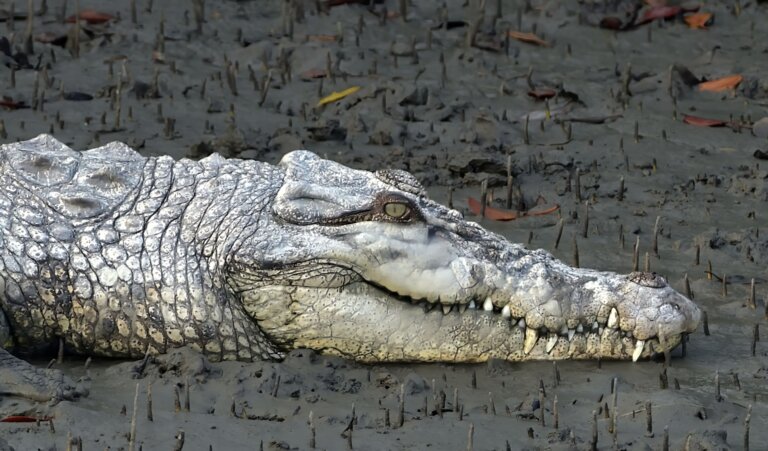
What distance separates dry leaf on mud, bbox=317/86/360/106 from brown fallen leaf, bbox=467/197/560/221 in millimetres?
1754

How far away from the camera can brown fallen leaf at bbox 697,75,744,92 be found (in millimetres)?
9422

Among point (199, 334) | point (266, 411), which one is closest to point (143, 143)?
point (199, 334)

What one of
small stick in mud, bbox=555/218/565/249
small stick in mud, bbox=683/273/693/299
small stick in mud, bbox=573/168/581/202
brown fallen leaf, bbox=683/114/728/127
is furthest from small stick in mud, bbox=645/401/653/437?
brown fallen leaf, bbox=683/114/728/127

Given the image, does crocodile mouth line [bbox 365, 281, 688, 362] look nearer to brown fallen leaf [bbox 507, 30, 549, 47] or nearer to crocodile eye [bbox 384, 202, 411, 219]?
crocodile eye [bbox 384, 202, 411, 219]

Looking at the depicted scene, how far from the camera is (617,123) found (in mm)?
8898

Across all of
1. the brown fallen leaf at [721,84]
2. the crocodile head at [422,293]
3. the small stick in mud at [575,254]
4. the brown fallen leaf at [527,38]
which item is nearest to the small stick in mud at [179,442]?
the crocodile head at [422,293]

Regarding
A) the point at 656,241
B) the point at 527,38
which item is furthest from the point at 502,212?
the point at 527,38

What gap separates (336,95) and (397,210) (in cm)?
364

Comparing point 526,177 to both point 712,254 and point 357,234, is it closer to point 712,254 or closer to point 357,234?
point 712,254

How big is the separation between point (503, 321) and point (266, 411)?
1.02 m

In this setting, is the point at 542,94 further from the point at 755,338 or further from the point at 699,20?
the point at 755,338

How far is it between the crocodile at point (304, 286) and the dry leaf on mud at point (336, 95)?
336cm

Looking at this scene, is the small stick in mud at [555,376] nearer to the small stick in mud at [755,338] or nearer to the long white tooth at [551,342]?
the long white tooth at [551,342]

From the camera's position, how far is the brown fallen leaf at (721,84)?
30.9ft
